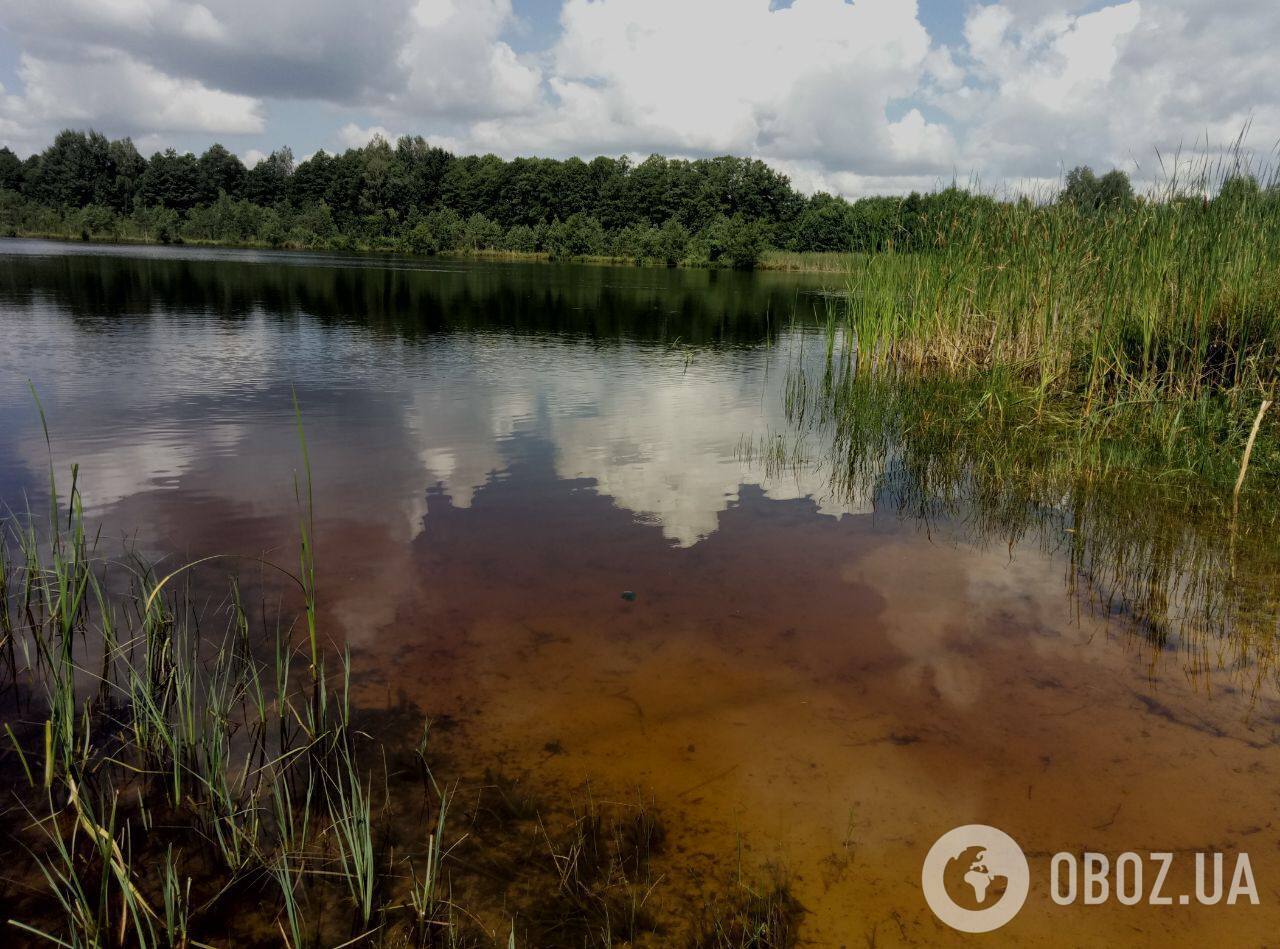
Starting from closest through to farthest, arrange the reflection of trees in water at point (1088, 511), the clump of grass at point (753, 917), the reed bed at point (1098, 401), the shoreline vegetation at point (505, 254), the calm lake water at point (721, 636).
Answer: the clump of grass at point (753, 917) < the calm lake water at point (721, 636) < the reflection of trees in water at point (1088, 511) < the reed bed at point (1098, 401) < the shoreline vegetation at point (505, 254)

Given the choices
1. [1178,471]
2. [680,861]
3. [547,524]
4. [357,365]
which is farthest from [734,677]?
[357,365]

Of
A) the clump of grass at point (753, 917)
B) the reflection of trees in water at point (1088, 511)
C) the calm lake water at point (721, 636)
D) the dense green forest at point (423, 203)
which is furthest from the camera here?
the dense green forest at point (423, 203)

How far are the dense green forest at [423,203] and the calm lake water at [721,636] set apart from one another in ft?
218

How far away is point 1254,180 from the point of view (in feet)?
29.1

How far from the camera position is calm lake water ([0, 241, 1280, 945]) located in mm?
3146

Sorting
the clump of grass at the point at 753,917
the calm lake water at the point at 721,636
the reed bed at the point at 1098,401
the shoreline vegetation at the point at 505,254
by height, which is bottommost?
the clump of grass at the point at 753,917

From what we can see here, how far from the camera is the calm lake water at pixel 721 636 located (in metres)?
3.15

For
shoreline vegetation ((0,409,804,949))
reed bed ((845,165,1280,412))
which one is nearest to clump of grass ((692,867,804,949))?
shoreline vegetation ((0,409,804,949))

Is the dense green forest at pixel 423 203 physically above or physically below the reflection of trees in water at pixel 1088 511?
above

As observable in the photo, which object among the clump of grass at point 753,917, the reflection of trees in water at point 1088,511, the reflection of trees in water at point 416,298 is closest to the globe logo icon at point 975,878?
the clump of grass at point 753,917

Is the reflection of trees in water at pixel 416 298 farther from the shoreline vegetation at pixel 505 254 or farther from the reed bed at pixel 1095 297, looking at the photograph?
the shoreline vegetation at pixel 505 254

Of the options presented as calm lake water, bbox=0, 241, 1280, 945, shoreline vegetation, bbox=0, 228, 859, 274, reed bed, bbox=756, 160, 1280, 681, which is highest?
shoreline vegetation, bbox=0, 228, 859, 274

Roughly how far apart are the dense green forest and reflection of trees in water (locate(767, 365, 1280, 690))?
64753 mm

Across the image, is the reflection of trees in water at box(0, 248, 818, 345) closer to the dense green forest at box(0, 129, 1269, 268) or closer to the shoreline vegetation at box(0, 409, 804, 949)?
the shoreline vegetation at box(0, 409, 804, 949)
